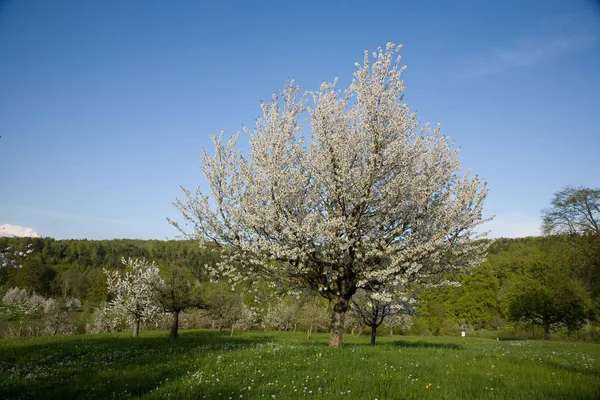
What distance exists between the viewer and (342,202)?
1543cm

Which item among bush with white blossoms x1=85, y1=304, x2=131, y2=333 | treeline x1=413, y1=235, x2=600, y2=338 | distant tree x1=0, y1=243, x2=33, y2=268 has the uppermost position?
distant tree x1=0, y1=243, x2=33, y2=268

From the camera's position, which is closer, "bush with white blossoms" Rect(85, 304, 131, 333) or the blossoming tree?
the blossoming tree

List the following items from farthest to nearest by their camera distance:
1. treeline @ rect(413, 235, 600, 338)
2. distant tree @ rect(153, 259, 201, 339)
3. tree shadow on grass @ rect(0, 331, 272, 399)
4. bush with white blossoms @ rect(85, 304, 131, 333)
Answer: bush with white blossoms @ rect(85, 304, 131, 333) → treeline @ rect(413, 235, 600, 338) → distant tree @ rect(153, 259, 201, 339) → tree shadow on grass @ rect(0, 331, 272, 399)

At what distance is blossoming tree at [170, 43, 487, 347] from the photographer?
574 inches

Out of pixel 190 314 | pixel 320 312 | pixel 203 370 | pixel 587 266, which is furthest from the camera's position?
pixel 190 314

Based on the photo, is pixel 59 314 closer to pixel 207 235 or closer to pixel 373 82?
pixel 207 235

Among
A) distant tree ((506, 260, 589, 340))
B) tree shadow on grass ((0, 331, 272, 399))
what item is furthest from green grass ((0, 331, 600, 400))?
distant tree ((506, 260, 589, 340))

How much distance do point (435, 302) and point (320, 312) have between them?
3762 centimetres

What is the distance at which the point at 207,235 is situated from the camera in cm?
1598

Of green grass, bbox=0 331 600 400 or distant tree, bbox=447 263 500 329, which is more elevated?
green grass, bbox=0 331 600 400

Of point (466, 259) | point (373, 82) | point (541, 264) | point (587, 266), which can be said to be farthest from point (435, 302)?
point (373, 82)

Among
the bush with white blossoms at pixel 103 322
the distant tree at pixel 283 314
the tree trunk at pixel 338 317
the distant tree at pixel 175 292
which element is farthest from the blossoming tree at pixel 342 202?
the bush with white blossoms at pixel 103 322

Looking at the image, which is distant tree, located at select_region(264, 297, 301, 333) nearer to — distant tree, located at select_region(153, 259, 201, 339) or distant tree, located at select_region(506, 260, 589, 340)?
distant tree, located at select_region(506, 260, 589, 340)

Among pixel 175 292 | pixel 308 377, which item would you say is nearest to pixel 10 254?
pixel 308 377
